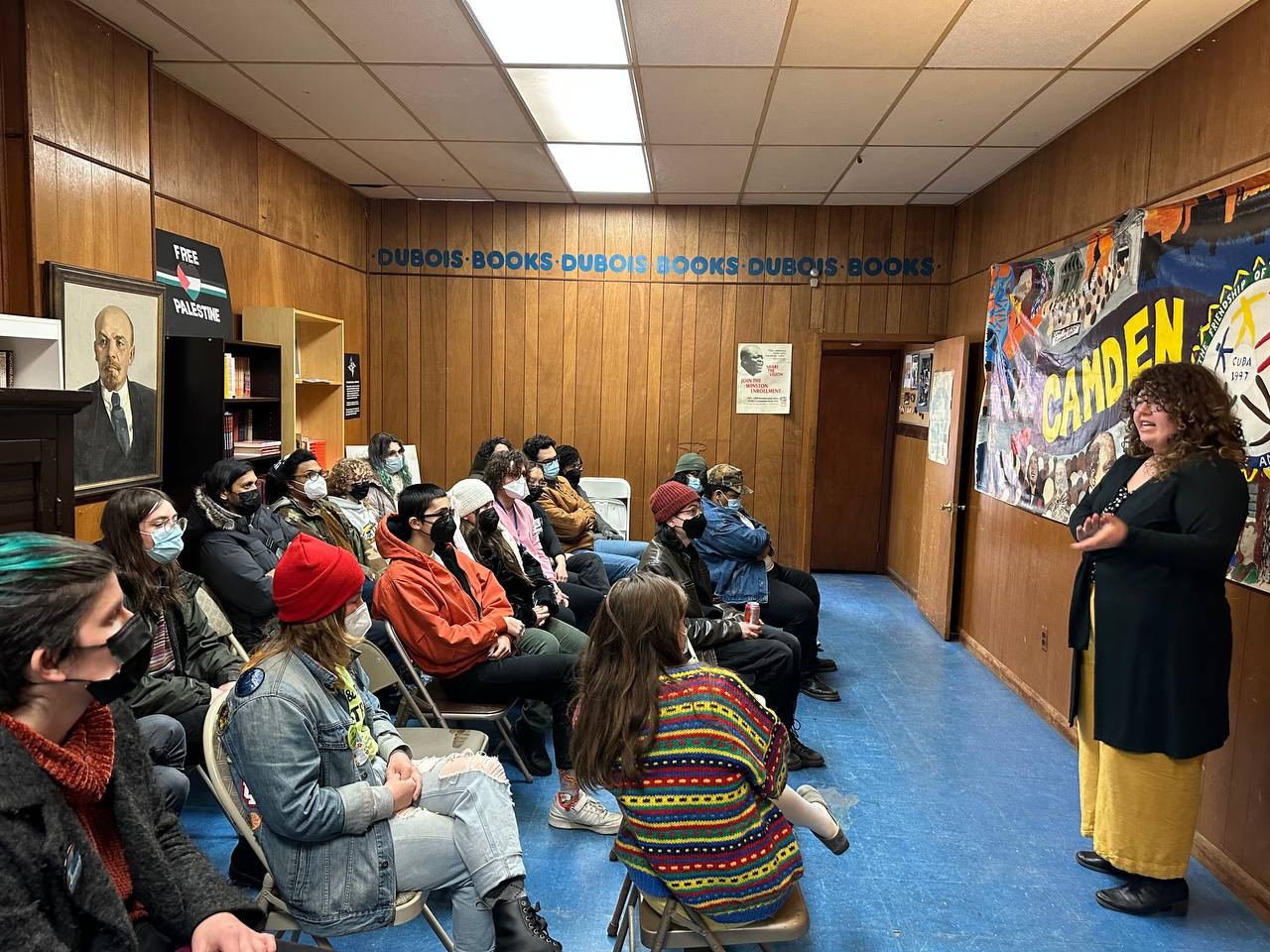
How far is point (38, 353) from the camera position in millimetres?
3070

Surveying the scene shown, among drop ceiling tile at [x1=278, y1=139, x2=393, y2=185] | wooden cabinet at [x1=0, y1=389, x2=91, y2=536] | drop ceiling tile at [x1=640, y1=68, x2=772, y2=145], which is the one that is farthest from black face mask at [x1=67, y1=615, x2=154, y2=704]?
drop ceiling tile at [x1=278, y1=139, x2=393, y2=185]

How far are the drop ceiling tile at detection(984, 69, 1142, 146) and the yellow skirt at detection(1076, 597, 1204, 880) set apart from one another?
2.86 m

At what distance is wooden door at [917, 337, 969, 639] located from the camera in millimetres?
5461

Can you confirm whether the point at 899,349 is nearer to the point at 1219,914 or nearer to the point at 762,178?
the point at 762,178

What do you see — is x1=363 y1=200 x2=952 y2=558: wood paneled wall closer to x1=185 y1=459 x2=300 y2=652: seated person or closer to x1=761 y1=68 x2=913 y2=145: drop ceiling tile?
x1=761 y1=68 x2=913 y2=145: drop ceiling tile

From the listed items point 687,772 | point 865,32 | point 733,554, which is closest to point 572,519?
point 733,554

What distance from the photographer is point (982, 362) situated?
5418 millimetres

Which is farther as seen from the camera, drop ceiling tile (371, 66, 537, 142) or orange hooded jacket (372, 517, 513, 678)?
drop ceiling tile (371, 66, 537, 142)

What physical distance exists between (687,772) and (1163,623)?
170 cm

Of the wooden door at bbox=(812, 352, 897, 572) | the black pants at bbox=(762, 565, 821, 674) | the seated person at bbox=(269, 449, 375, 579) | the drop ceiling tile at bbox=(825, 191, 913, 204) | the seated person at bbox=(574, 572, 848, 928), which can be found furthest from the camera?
the wooden door at bbox=(812, 352, 897, 572)

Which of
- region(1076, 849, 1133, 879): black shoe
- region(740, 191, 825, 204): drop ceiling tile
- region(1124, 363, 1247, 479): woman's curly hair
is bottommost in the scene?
region(1076, 849, 1133, 879): black shoe

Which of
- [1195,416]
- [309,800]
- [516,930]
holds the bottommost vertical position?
[516,930]

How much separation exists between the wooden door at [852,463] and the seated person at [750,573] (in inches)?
114

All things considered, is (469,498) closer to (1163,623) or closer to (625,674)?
(625,674)
